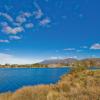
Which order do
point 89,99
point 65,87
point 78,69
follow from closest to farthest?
point 89,99
point 65,87
point 78,69

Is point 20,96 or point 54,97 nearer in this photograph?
point 54,97

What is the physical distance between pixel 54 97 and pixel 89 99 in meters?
2.10

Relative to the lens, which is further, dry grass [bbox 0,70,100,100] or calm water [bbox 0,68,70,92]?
calm water [bbox 0,68,70,92]

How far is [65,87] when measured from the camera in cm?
1702

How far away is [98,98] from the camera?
1127cm

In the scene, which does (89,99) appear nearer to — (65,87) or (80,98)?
(80,98)

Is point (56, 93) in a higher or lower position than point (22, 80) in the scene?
lower

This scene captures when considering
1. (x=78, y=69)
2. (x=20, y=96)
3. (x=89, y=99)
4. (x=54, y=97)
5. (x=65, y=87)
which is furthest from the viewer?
(x=78, y=69)

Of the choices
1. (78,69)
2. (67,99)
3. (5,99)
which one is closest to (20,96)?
(5,99)

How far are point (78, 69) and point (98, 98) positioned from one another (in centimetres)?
4604

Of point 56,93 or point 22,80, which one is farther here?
point 22,80

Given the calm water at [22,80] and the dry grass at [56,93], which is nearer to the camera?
the dry grass at [56,93]

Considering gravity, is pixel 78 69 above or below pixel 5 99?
above

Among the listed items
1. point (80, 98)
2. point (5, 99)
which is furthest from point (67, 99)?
point (5, 99)
